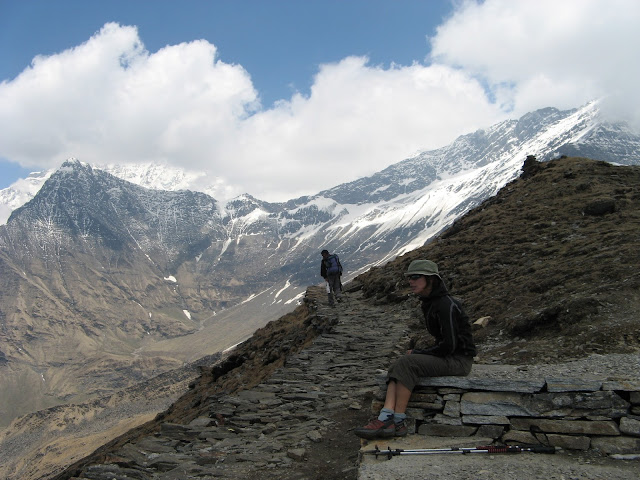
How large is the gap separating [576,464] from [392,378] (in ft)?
9.26

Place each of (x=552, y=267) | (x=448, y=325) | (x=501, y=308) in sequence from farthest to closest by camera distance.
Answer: (x=552, y=267), (x=501, y=308), (x=448, y=325)

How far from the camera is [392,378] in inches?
334

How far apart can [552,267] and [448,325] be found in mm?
11327

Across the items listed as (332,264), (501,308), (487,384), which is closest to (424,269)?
(487,384)

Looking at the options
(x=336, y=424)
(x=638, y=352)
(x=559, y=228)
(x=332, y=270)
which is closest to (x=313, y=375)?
(x=336, y=424)

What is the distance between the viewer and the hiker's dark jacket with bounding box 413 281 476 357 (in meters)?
8.62

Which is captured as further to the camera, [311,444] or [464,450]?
[311,444]

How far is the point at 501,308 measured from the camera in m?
16.6

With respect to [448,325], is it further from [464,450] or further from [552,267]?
[552,267]

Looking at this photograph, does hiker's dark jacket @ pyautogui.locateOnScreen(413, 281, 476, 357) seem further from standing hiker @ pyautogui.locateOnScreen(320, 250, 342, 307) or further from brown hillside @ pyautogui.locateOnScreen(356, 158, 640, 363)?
standing hiker @ pyautogui.locateOnScreen(320, 250, 342, 307)

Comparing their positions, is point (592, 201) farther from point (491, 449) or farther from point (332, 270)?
point (491, 449)

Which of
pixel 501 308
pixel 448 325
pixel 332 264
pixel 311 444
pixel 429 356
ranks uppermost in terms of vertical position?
pixel 332 264

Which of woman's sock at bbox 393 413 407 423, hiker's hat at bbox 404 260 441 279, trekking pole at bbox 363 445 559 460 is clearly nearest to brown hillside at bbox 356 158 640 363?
trekking pole at bbox 363 445 559 460

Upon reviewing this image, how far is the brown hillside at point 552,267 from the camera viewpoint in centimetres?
1241
